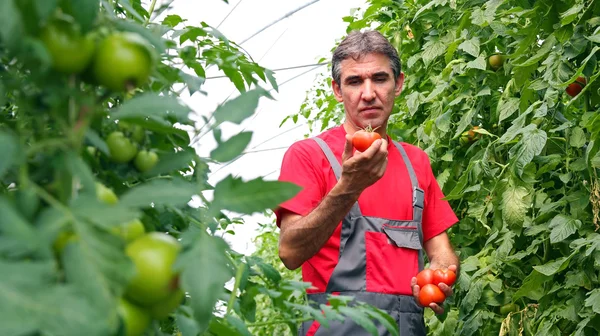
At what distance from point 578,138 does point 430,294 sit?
2.07 feet

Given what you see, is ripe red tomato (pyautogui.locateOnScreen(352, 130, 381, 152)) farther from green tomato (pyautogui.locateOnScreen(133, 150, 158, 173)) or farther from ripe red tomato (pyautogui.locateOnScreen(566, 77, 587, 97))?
green tomato (pyautogui.locateOnScreen(133, 150, 158, 173))

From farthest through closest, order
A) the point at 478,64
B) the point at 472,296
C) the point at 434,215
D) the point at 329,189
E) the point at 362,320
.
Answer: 1. the point at 478,64
2. the point at 472,296
3. the point at 434,215
4. the point at 329,189
5. the point at 362,320

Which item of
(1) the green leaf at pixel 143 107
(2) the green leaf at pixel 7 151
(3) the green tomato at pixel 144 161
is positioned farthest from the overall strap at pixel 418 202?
(2) the green leaf at pixel 7 151

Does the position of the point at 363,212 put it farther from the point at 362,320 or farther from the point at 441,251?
the point at 362,320

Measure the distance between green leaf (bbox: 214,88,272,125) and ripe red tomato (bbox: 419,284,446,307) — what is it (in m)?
1.43

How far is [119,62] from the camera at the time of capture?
22.1 inches

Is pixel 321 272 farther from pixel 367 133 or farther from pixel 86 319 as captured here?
pixel 86 319

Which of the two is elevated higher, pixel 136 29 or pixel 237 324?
pixel 136 29

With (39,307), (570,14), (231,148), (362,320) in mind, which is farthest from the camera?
(570,14)

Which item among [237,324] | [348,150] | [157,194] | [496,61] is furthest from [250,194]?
[496,61]

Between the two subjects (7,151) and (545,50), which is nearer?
(7,151)

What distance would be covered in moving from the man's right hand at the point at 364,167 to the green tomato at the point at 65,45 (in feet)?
4.46

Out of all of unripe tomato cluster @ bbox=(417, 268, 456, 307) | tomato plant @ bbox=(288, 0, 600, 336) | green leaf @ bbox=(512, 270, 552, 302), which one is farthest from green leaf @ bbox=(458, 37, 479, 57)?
unripe tomato cluster @ bbox=(417, 268, 456, 307)

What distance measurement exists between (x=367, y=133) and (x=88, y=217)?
5.27ft
